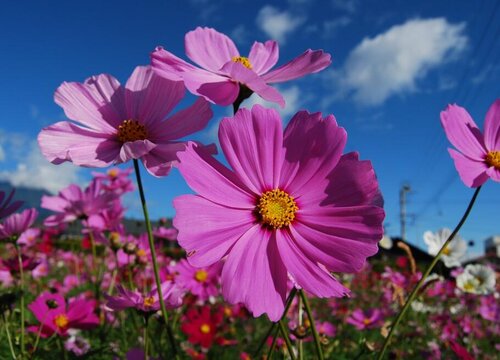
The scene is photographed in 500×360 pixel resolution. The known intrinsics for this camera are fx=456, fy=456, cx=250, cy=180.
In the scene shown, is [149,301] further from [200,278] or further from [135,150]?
[200,278]

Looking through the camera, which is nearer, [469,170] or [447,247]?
[469,170]

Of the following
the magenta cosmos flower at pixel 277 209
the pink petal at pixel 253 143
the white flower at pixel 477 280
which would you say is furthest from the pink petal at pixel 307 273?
the white flower at pixel 477 280

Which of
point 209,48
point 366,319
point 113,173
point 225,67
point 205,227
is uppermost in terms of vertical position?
point 113,173

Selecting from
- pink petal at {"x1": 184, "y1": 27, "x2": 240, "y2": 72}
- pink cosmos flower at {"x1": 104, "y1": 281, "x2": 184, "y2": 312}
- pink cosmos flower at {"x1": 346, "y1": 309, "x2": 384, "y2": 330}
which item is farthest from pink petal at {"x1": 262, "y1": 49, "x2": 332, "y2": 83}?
pink cosmos flower at {"x1": 346, "y1": 309, "x2": 384, "y2": 330}

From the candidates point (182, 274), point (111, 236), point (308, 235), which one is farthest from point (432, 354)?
point (308, 235)

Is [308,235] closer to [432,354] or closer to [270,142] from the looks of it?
[270,142]

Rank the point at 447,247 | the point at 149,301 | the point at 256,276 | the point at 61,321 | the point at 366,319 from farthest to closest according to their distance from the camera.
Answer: the point at 366,319 → the point at 447,247 → the point at 61,321 → the point at 149,301 → the point at 256,276

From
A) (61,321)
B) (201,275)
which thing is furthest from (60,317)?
(201,275)
